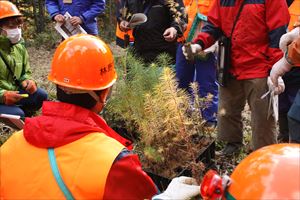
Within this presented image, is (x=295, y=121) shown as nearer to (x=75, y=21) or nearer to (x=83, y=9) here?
(x=75, y=21)

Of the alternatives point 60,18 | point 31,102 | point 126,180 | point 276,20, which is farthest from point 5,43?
point 126,180

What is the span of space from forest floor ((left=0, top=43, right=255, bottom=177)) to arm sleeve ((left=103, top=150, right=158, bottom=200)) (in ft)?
5.29

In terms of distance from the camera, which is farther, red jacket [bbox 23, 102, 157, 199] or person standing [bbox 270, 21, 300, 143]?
person standing [bbox 270, 21, 300, 143]

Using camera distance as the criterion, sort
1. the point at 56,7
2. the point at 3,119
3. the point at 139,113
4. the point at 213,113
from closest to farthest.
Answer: the point at 139,113
the point at 3,119
the point at 213,113
the point at 56,7

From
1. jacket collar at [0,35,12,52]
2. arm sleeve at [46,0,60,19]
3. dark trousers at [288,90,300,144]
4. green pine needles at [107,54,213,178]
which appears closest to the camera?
dark trousers at [288,90,300,144]

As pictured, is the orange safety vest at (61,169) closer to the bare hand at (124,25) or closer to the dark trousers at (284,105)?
the dark trousers at (284,105)

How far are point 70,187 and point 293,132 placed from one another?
1524mm

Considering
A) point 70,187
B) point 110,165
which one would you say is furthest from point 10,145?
point 110,165

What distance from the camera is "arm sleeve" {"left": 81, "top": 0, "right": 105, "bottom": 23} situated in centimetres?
583

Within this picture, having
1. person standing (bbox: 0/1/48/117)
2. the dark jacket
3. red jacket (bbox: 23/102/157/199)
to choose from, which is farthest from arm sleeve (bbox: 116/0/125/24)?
red jacket (bbox: 23/102/157/199)

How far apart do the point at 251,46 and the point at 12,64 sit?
2805 millimetres

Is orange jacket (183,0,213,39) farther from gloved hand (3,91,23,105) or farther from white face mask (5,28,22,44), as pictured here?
gloved hand (3,91,23,105)

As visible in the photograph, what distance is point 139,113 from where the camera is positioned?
3.45 m

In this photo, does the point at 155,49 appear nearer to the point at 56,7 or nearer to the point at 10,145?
the point at 56,7
